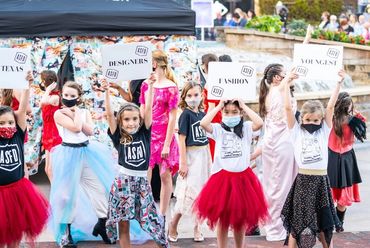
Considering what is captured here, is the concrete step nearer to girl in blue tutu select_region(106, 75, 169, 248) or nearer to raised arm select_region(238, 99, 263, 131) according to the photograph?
girl in blue tutu select_region(106, 75, 169, 248)

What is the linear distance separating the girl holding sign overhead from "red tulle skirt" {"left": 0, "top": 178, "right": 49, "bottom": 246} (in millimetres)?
2294

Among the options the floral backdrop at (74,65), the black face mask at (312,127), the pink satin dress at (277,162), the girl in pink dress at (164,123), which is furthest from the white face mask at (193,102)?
the floral backdrop at (74,65)

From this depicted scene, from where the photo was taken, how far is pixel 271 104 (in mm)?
9062

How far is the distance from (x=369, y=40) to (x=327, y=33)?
119cm


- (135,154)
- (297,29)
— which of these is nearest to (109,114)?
(135,154)

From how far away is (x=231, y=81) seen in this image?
8078 mm

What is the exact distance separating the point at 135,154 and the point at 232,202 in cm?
98

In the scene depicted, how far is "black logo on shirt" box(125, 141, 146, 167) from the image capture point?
7.88 m

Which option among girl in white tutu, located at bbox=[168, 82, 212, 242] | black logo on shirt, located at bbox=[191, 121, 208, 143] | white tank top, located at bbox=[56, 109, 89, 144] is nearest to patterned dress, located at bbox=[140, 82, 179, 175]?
girl in white tutu, located at bbox=[168, 82, 212, 242]

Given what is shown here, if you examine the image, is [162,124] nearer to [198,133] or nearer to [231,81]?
[198,133]

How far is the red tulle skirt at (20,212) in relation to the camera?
293 inches

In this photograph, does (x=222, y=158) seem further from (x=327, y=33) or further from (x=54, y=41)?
(x=327, y=33)

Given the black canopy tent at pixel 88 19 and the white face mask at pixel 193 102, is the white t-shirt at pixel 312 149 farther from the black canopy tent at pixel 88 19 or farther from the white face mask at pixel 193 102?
the black canopy tent at pixel 88 19

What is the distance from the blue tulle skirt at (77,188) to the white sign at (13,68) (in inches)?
46.7
